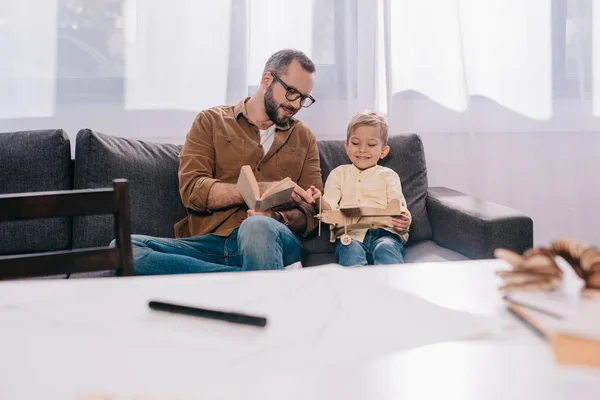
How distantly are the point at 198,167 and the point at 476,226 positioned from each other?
993 mm

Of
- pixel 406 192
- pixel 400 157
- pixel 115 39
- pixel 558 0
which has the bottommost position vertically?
pixel 406 192

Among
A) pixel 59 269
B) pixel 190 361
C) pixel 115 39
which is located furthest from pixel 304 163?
pixel 190 361

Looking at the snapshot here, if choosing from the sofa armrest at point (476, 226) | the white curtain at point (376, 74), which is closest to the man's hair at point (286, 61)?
the white curtain at point (376, 74)

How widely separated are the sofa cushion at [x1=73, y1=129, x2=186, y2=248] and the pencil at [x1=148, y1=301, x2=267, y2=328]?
1.51 m

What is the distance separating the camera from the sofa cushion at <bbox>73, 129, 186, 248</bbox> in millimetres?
2150

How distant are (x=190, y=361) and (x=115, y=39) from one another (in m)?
2.27

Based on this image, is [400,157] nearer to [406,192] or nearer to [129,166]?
[406,192]

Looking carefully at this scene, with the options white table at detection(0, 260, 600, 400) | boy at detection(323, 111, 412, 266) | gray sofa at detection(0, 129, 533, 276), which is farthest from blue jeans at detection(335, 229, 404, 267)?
white table at detection(0, 260, 600, 400)

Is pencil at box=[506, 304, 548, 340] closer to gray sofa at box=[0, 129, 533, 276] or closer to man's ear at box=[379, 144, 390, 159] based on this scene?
gray sofa at box=[0, 129, 533, 276]

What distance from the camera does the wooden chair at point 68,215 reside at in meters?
1.04

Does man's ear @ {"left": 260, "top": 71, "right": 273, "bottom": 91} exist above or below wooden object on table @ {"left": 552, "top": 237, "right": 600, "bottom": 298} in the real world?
above

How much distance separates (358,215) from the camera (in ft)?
6.29

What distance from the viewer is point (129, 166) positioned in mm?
2207

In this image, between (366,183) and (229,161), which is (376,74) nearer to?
(366,183)
